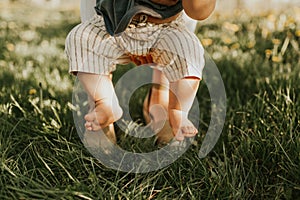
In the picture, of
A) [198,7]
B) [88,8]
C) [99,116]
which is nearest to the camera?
A: [198,7]

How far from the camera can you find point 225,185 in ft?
4.59

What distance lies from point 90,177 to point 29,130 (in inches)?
16.7

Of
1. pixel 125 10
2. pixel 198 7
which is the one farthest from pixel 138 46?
pixel 198 7

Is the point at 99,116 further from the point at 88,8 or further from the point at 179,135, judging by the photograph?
the point at 88,8

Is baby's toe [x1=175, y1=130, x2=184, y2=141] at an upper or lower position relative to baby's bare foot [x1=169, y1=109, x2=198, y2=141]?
lower

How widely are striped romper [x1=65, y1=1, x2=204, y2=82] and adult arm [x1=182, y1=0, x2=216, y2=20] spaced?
5.7 inches

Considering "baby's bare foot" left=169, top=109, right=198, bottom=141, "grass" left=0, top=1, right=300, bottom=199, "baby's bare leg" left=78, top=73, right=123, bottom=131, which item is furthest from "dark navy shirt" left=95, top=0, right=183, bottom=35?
"grass" left=0, top=1, right=300, bottom=199

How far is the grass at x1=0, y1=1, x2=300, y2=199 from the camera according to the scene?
137 cm

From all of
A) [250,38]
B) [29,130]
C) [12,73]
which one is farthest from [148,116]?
[250,38]

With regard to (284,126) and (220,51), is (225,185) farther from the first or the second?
(220,51)

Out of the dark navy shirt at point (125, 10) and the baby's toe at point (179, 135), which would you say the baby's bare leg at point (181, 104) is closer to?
the baby's toe at point (179, 135)

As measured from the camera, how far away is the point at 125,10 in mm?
1300

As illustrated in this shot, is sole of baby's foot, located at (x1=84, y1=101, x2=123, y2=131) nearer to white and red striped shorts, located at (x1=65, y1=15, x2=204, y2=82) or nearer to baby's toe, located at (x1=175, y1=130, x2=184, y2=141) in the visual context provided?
white and red striped shorts, located at (x1=65, y1=15, x2=204, y2=82)

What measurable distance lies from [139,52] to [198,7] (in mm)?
259
